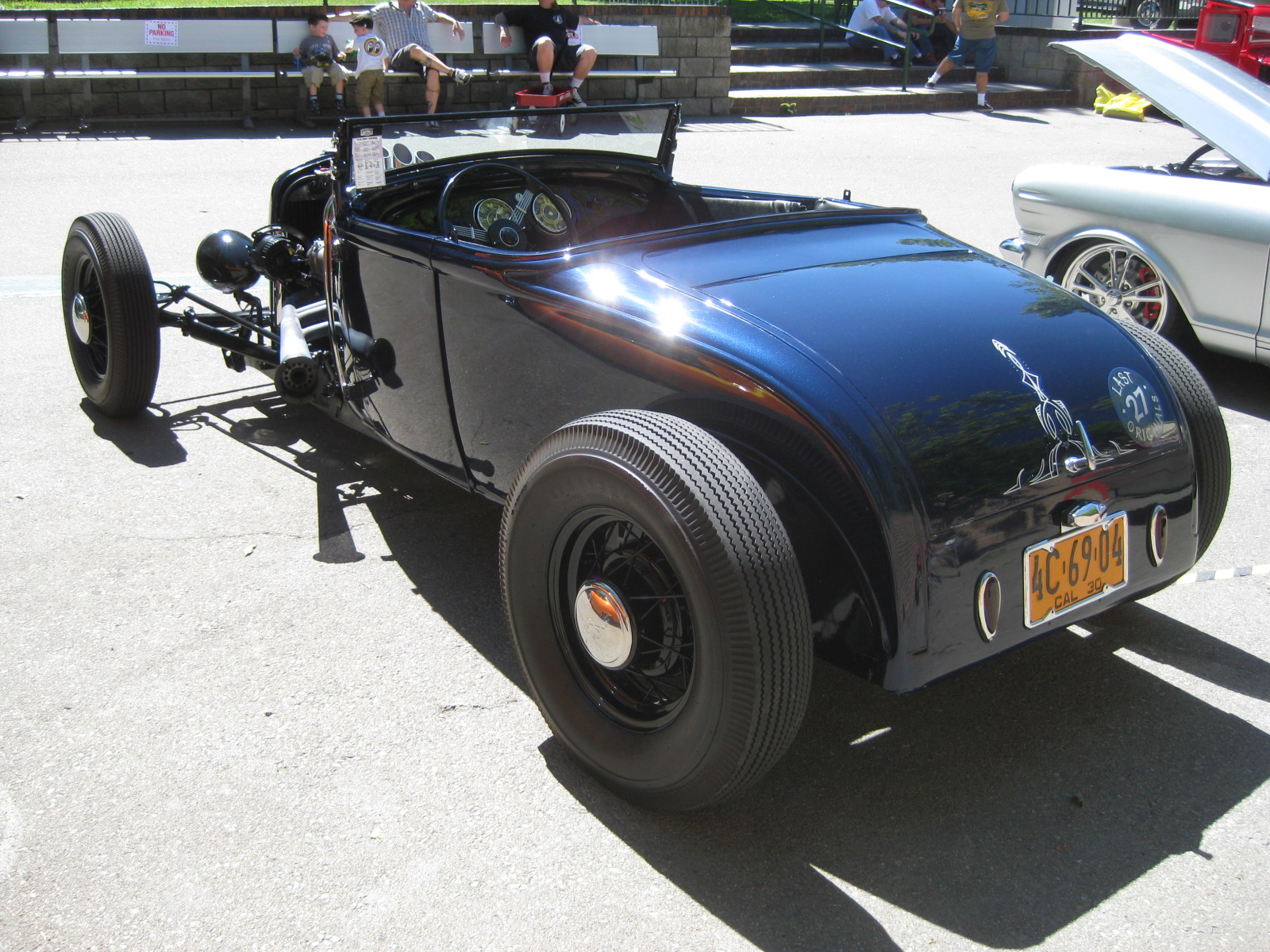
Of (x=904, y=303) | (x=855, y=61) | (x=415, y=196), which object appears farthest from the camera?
(x=855, y=61)

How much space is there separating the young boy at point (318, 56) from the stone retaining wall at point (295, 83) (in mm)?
429

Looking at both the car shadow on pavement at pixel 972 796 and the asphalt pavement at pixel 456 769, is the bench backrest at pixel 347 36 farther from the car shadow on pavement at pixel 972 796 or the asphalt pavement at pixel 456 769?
the car shadow on pavement at pixel 972 796

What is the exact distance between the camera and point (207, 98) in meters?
13.1

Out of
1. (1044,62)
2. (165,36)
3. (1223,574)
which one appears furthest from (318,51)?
(1223,574)

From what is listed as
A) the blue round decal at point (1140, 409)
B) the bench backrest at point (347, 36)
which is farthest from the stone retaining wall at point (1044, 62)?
the blue round decal at point (1140, 409)

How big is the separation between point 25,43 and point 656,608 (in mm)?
12904

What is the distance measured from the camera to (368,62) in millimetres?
12375

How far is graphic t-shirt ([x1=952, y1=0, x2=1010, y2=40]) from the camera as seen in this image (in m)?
15.9

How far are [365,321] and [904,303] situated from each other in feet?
5.96

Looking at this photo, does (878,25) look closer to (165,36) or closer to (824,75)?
(824,75)

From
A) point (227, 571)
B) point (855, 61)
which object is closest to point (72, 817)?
point (227, 571)

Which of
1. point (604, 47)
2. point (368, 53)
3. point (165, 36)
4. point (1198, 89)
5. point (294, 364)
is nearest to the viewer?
point (294, 364)

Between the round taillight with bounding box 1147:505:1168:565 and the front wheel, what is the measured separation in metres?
2.71

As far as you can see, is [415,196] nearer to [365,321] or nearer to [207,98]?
[365,321]
